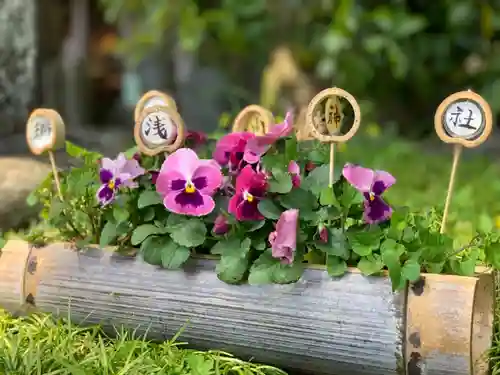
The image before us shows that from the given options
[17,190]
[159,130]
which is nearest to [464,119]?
[159,130]

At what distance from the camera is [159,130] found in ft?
3.77

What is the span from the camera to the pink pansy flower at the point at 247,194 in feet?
3.45

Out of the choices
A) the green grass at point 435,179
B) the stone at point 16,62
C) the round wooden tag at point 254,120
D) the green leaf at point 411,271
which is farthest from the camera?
the stone at point 16,62

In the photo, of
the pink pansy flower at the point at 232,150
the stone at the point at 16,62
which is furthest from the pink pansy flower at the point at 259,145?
the stone at the point at 16,62

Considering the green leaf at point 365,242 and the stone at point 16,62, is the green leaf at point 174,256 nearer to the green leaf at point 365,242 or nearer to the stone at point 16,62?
the green leaf at point 365,242

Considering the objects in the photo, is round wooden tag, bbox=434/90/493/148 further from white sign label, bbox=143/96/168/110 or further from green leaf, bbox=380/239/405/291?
white sign label, bbox=143/96/168/110

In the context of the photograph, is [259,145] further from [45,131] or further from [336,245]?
[45,131]

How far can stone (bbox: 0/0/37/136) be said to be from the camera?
242 cm

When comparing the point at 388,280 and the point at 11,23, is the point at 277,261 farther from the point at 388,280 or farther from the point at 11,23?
the point at 11,23

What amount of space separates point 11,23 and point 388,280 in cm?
195

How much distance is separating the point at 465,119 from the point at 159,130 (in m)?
0.49

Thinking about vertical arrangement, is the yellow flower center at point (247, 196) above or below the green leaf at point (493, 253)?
above

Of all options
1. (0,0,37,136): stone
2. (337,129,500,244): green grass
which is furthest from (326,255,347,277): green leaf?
(0,0,37,136): stone

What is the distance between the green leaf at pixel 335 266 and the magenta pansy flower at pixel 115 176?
1.17ft
